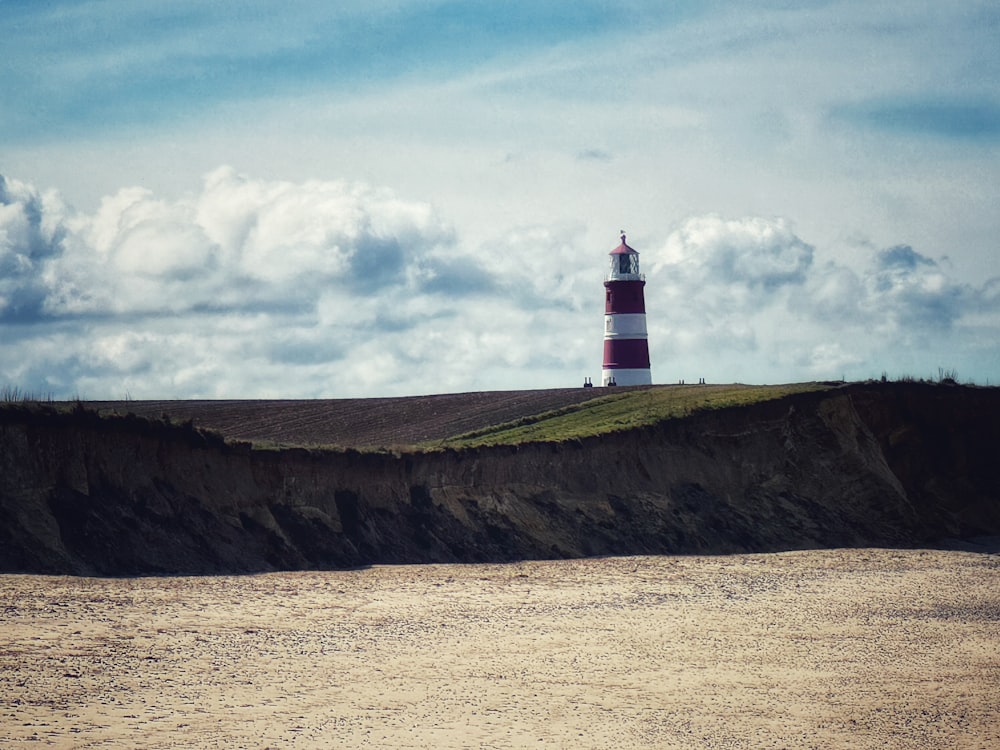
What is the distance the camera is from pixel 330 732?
14164 millimetres

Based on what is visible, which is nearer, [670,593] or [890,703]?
[890,703]

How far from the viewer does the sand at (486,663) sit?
14484 mm

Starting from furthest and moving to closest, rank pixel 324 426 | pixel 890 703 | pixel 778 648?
pixel 324 426 → pixel 778 648 → pixel 890 703

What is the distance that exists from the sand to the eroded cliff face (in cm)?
161

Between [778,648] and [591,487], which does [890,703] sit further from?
[591,487]

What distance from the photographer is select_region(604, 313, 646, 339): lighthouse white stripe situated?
52.7 metres

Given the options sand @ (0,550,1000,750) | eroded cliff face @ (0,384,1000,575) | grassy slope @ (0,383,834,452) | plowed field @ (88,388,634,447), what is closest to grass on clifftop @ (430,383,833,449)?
grassy slope @ (0,383,834,452)

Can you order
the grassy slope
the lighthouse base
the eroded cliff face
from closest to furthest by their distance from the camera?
the eroded cliff face, the grassy slope, the lighthouse base

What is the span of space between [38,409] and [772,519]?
17749 millimetres

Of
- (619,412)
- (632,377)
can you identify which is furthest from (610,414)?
(632,377)

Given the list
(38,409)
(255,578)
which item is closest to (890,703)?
(255,578)

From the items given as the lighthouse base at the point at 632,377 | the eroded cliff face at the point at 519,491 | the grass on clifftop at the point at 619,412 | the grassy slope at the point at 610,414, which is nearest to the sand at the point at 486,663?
the eroded cliff face at the point at 519,491

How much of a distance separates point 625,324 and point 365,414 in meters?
14.4

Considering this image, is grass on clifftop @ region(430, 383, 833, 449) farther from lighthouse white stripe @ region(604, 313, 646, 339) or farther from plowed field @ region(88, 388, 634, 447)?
lighthouse white stripe @ region(604, 313, 646, 339)
